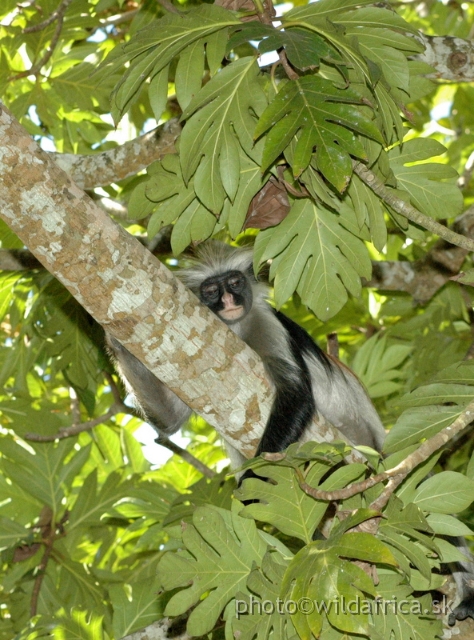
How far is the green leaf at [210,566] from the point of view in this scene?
2.47 m

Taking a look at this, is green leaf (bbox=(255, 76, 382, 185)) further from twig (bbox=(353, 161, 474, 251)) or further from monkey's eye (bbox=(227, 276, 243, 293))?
monkey's eye (bbox=(227, 276, 243, 293))

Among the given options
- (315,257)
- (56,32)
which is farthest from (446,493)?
(56,32)

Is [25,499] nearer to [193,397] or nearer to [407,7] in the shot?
[193,397]

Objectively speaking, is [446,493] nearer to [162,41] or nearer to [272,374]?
[272,374]

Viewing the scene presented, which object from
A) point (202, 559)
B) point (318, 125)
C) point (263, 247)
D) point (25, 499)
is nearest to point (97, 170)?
point (263, 247)

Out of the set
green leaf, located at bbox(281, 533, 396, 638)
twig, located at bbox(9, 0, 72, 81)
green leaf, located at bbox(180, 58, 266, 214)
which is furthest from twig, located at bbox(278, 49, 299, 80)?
twig, located at bbox(9, 0, 72, 81)

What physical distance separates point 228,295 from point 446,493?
6.55 feet

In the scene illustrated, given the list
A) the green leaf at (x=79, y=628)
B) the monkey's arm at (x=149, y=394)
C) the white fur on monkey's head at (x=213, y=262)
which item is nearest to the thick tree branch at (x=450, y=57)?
the white fur on monkey's head at (x=213, y=262)

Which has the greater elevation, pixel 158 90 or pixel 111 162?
pixel 158 90

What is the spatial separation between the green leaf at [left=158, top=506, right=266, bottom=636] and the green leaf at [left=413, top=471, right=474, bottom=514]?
53 centimetres

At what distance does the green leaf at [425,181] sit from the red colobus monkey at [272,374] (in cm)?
97

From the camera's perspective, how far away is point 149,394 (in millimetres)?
4023

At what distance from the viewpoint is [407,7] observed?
273 inches

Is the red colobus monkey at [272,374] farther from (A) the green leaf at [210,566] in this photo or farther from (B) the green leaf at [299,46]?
(B) the green leaf at [299,46]
